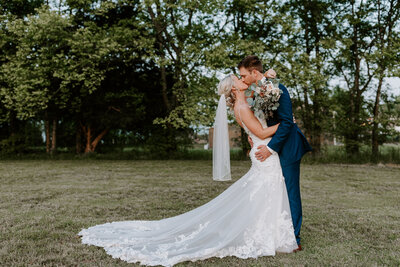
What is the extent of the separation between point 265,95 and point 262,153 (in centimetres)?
70

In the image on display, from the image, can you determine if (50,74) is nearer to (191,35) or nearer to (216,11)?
(191,35)

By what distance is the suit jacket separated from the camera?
383cm

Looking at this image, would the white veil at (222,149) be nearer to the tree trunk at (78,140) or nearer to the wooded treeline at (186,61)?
the wooded treeline at (186,61)

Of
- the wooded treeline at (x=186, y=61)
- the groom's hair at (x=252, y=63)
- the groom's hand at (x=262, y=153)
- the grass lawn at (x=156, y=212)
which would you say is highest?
the wooded treeline at (x=186, y=61)

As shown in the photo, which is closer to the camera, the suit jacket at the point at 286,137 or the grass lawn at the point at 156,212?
the grass lawn at the point at 156,212

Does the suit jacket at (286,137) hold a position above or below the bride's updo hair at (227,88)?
below

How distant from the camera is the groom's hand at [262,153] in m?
3.90

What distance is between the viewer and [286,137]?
3854 mm

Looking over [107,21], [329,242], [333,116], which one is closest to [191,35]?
[107,21]

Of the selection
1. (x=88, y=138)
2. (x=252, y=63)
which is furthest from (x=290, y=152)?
(x=88, y=138)

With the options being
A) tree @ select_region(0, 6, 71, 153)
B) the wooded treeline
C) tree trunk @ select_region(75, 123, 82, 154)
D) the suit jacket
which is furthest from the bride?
tree trunk @ select_region(75, 123, 82, 154)

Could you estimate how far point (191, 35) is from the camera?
1720cm

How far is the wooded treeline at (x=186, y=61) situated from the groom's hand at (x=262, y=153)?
35.8ft

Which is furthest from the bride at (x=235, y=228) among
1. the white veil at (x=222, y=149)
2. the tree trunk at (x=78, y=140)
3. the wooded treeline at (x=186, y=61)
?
the tree trunk at (x=78, y=140)
